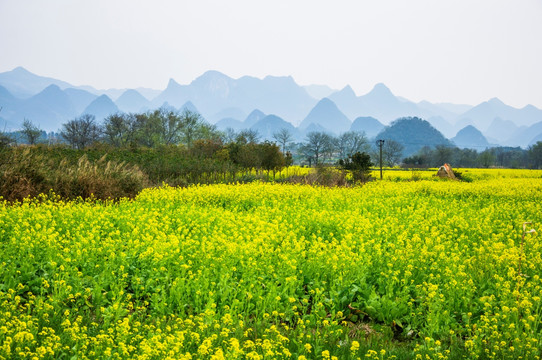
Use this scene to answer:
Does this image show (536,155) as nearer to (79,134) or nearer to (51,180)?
(79,134)

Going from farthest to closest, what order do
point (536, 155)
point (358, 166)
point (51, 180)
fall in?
point (536, 155), point (358, 166), point (51, 180)

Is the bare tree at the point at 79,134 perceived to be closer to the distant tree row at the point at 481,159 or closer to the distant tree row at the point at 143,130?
the distant tree row at the point at 143,130

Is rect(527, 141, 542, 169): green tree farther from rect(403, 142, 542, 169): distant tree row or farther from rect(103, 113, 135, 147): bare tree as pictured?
rect(103, 113, 135, 147): bare tree

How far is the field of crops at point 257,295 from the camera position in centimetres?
425

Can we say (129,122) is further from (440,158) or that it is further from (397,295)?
(397,295)

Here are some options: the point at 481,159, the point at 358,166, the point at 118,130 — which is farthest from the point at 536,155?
the point at 118,130

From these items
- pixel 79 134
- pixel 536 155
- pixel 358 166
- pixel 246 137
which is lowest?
pixel 358 166

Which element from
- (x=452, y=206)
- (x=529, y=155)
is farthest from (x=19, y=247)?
(x=529, y=155)

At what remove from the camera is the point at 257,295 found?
5574 millimetres

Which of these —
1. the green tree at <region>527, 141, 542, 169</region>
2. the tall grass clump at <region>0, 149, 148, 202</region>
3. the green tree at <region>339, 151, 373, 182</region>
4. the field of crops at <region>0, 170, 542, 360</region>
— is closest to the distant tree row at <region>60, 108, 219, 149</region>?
the green tree at <region>339, 151, 373, 182</region>

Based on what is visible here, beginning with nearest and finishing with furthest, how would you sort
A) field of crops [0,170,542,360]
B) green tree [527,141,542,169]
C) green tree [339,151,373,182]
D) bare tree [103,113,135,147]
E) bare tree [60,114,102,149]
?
1. field of crops [0,170,542,360]
2. green tree [339,151,373,182]
3. bare tree [60,114,102,149]
4. bare tree [103,113,135,147]
5. green tree [527,141,542,169]

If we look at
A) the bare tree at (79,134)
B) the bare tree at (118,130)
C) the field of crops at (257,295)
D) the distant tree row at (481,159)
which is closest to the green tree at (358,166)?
the field of crops at (257,295)

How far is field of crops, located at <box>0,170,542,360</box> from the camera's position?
4246 mm

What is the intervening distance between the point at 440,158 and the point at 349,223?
95030 mm
